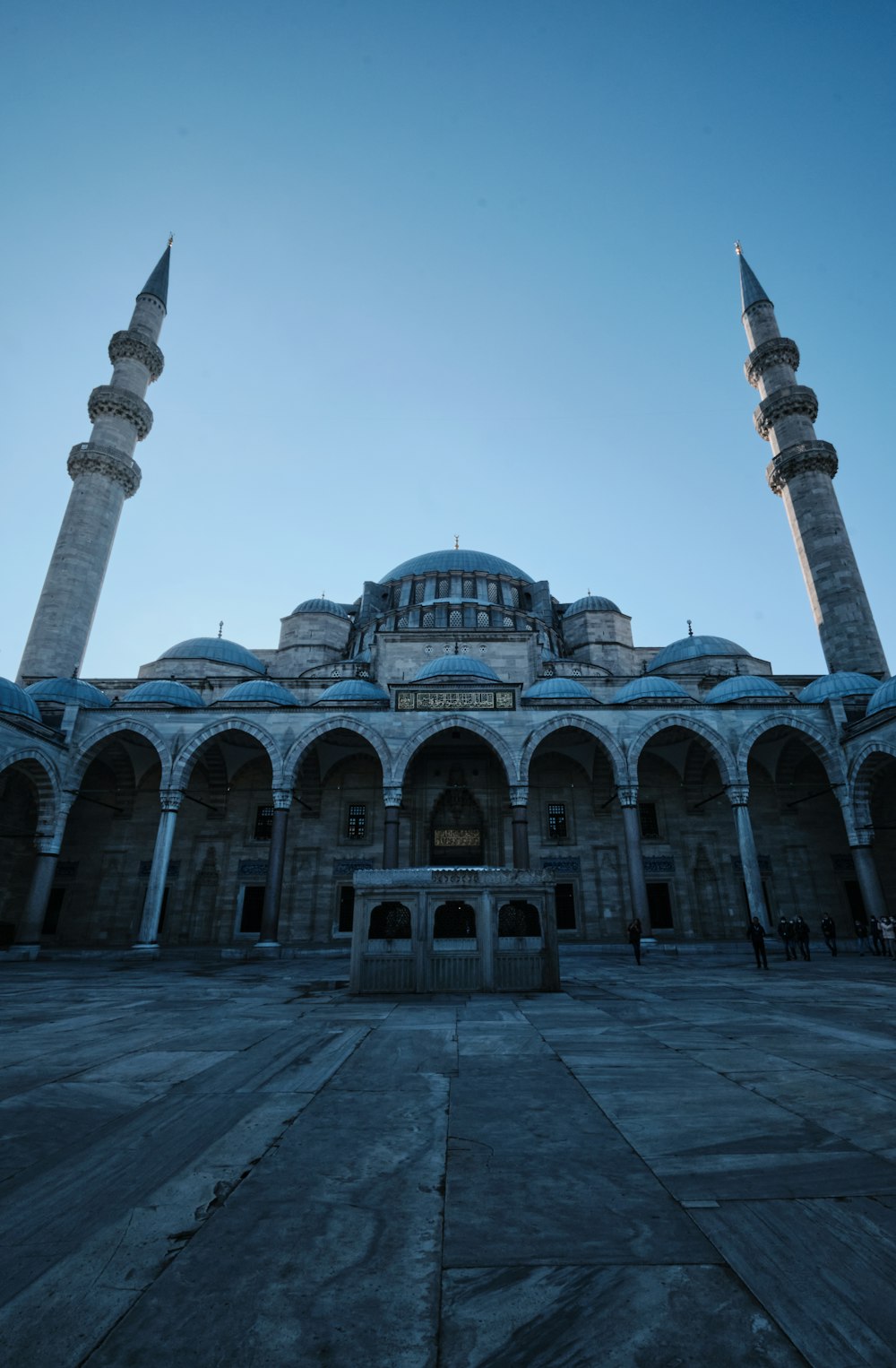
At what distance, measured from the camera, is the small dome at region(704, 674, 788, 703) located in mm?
21125

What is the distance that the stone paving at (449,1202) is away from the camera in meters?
1.58

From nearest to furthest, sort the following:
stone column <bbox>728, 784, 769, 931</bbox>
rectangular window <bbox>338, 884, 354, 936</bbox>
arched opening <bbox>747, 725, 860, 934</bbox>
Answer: stone column <bbox>728, 784, 769, 931</bbox>
rectangular window <bbox>338, 884, 354, 936</bbox>
arched opening <bbox>747, 725, 860, 934</bbox>

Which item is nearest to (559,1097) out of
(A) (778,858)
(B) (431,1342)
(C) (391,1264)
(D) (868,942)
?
(C) (391,1264)

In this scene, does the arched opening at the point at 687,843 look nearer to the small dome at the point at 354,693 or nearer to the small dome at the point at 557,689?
the small dome at the point at 557,689

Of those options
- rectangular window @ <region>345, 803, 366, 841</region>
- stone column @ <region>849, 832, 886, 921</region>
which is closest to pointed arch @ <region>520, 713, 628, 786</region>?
rectangular window @ <region>345, 803, 366, 841</region>

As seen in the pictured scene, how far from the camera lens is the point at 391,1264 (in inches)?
74.9

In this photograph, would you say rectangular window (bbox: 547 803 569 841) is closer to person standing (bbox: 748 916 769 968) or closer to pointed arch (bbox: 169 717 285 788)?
person standing (bbox: 748 916 769 968)

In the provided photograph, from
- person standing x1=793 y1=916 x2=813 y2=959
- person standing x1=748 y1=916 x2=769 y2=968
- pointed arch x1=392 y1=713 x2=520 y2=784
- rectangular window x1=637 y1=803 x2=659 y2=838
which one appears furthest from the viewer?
rectangular window x1=637 y1=803 x2=659 y2=838

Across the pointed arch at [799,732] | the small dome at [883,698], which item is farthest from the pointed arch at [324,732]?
the small dome at [883,698]

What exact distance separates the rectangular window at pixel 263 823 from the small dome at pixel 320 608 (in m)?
11.9

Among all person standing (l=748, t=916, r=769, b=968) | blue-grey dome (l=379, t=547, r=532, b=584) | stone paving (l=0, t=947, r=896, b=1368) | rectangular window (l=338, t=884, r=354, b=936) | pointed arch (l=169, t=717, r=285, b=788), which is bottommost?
stone paving (l=0, t=947, r=896, b=1368)

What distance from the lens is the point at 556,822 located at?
77.1 feet

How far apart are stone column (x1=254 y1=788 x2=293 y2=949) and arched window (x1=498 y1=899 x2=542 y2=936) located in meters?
11.3

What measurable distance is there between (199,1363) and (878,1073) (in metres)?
4.55
